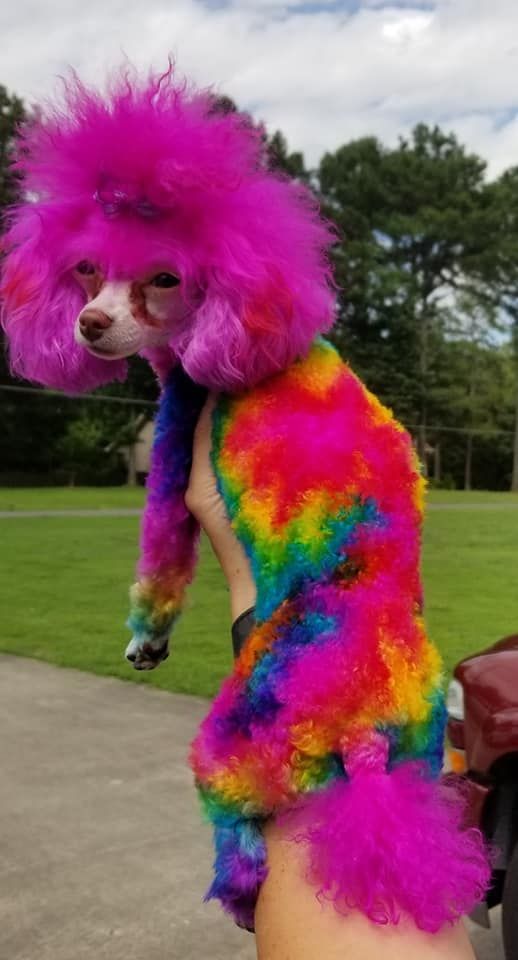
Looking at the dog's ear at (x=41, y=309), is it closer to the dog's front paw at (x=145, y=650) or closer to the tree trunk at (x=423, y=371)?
the dog's front paw at (x=145, y=650)

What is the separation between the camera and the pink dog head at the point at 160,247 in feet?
4.50

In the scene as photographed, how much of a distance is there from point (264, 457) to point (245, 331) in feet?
0.56

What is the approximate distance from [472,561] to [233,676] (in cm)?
1474

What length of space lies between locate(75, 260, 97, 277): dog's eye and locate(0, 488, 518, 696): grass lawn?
18.9 inches

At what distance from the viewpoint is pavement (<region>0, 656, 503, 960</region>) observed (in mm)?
3689

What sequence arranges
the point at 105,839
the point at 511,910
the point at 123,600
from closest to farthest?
the point at 511,910 → the point at 105,839 → the point at 123,600

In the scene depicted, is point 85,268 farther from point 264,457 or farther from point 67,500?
point 67,500

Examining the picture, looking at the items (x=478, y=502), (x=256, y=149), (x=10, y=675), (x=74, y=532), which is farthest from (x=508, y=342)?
(x=256, y=149)

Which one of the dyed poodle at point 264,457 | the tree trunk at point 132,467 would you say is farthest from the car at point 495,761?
the tree trunk at point 132,467

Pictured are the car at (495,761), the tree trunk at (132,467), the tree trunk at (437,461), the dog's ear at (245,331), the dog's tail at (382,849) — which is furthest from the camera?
the tree trunk at (437,461)

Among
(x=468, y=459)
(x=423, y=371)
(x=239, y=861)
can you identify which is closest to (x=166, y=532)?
(x=239, y=861)

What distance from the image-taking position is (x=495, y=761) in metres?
3.38

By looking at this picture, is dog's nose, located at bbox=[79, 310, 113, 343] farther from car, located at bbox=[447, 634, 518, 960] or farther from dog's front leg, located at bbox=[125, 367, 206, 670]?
car, located at bbox=[447, 634, 518, 960]

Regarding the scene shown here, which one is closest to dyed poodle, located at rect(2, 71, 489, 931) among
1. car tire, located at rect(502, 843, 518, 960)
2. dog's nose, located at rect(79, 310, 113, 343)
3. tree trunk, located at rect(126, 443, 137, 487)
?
dog's nose, located at rect(79, 310, 113, 343)
